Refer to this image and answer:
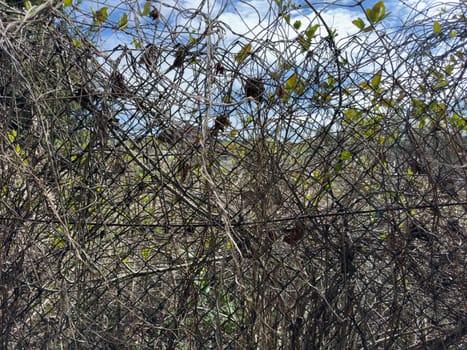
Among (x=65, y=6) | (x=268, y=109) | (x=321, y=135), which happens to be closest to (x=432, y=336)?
(x=321, y=135)

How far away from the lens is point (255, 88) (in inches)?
80.7

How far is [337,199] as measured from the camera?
6.67 feet

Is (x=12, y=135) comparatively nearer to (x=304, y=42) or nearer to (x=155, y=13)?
(x=155, y=13)

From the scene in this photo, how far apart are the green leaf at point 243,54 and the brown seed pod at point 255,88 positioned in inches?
3.4

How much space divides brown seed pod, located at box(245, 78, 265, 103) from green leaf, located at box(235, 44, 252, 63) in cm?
9

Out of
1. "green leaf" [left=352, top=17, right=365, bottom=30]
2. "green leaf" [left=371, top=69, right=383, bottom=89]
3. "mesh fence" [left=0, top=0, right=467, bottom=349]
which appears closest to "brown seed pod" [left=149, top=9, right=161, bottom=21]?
"mesh fence" [left=0, top=0, right=467, bottom=349]

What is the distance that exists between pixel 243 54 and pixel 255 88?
0.14 metres

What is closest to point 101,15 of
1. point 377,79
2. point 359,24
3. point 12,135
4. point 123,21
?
point 123,21

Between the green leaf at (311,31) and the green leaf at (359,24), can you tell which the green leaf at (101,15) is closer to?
the green leaf at (311,31)

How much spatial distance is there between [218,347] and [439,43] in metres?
1.45

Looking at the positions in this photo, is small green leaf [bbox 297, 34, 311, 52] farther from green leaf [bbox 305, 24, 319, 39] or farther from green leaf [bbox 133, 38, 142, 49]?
green leaf [bbox 133, 38, 142, 49]

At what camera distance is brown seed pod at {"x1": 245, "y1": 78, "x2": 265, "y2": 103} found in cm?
204

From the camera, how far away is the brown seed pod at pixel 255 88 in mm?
2035

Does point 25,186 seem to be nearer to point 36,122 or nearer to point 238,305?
point 36,122
